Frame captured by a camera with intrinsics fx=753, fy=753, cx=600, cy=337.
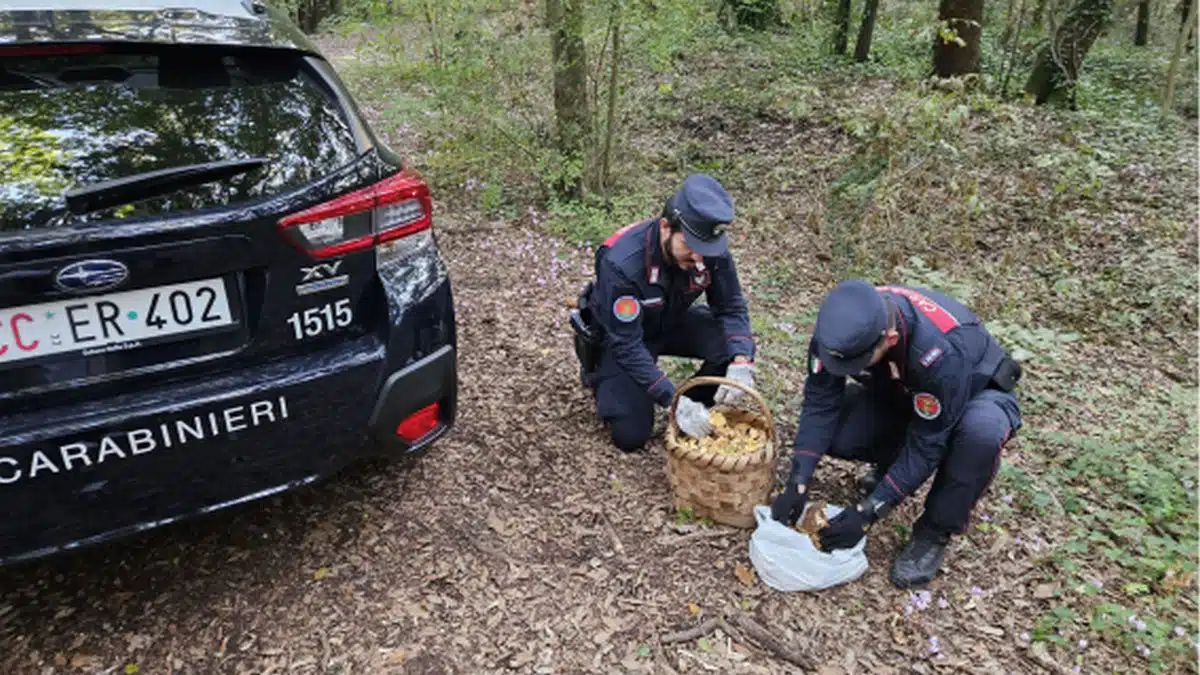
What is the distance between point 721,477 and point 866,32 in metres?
9.79

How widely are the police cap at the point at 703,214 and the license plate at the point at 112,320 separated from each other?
1.61 meters

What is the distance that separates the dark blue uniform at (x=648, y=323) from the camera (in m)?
3.04

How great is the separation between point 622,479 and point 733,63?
8.99m

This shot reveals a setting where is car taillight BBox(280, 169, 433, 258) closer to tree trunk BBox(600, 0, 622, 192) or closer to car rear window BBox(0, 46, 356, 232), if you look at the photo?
car rear window BBox(0, 46, 356, 232)

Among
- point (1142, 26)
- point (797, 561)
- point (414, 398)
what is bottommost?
point (797, 561)

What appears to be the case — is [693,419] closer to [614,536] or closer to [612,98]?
[614,536]

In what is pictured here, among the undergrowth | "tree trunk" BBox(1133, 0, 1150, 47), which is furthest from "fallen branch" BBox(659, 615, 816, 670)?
"tree trunk" BBox(1133, 0, 1150, 47)

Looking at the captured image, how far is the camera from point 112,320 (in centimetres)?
181

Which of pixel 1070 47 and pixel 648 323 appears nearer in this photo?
pixel 648 323

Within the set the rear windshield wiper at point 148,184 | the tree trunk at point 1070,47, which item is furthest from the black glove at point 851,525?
the tree trunk at point 1070,47

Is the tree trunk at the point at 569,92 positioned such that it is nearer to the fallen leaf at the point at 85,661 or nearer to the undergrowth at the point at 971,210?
the undergrowth at the point at 971,210

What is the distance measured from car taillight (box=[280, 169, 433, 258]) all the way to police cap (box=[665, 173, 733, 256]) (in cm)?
100

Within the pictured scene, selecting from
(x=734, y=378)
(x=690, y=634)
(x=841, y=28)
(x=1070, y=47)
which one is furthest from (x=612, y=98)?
(x=841, y=28)

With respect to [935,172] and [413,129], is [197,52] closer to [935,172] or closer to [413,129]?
[935,172]
